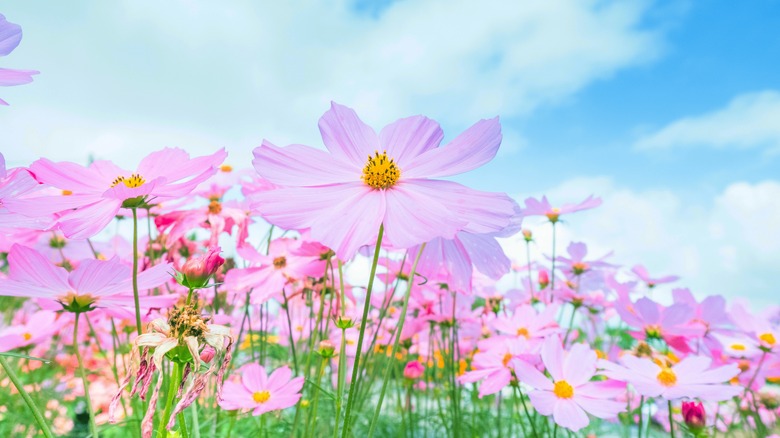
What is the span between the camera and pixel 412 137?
59 centimetres

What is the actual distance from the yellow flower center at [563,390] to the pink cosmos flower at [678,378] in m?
0.06

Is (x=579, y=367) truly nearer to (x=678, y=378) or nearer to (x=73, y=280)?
(x=678, y=378)

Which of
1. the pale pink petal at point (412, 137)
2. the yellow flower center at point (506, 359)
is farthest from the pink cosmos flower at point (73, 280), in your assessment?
the yellow flower center at point (506, 359)

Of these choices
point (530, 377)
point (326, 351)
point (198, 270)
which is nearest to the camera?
point (198, 270)

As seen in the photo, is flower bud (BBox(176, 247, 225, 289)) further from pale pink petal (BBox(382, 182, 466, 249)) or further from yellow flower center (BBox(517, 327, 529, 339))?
yellow flower center (BBox(517, 327, 529, 339))

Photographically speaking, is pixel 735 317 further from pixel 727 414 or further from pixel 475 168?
pixel 727 414

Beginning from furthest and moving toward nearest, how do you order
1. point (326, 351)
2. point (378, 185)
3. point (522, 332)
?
point (522, 332) < point (326, 351) < point (378, 185)

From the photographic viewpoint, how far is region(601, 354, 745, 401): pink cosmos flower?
768 millimetres

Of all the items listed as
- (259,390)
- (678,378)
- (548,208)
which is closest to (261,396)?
(259,390)

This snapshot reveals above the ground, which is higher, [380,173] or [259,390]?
[380,173]

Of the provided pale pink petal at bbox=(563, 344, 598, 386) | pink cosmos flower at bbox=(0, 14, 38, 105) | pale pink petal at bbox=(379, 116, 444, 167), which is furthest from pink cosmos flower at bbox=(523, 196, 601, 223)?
pink cosmos flower at bbox=(0, 14, 38, 105)

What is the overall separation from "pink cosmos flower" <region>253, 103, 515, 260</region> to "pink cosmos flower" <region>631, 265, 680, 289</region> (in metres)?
1.44

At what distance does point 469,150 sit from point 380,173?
0.09 m

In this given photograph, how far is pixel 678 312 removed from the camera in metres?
1.10
